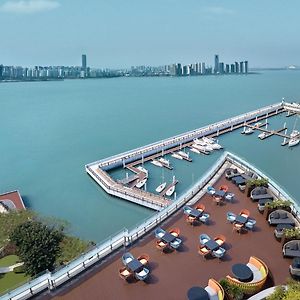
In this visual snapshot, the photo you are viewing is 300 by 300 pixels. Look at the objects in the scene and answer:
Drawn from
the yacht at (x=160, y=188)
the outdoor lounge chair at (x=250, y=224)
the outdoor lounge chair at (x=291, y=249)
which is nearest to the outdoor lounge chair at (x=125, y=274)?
the outdoor lounge chair at (x=250, y=224)

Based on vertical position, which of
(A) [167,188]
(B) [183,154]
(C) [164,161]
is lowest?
(A) [167,188]

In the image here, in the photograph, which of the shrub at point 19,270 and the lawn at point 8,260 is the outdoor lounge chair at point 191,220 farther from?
the lawn at point 8,260

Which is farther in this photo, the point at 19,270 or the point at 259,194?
the point at 259,194

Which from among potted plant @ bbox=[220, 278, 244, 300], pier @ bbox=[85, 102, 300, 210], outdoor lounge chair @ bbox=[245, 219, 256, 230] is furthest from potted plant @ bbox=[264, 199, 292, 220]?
pier @ bbox=[85, 102, 300, 210]

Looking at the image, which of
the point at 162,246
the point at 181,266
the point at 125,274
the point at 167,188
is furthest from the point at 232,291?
the point at 167,188

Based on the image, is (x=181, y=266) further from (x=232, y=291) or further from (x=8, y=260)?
(x=8, y=260)

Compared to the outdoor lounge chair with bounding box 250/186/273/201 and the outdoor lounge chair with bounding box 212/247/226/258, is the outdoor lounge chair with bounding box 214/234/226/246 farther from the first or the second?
the outdoor lounge chair with bounding box 250/186/273/201
